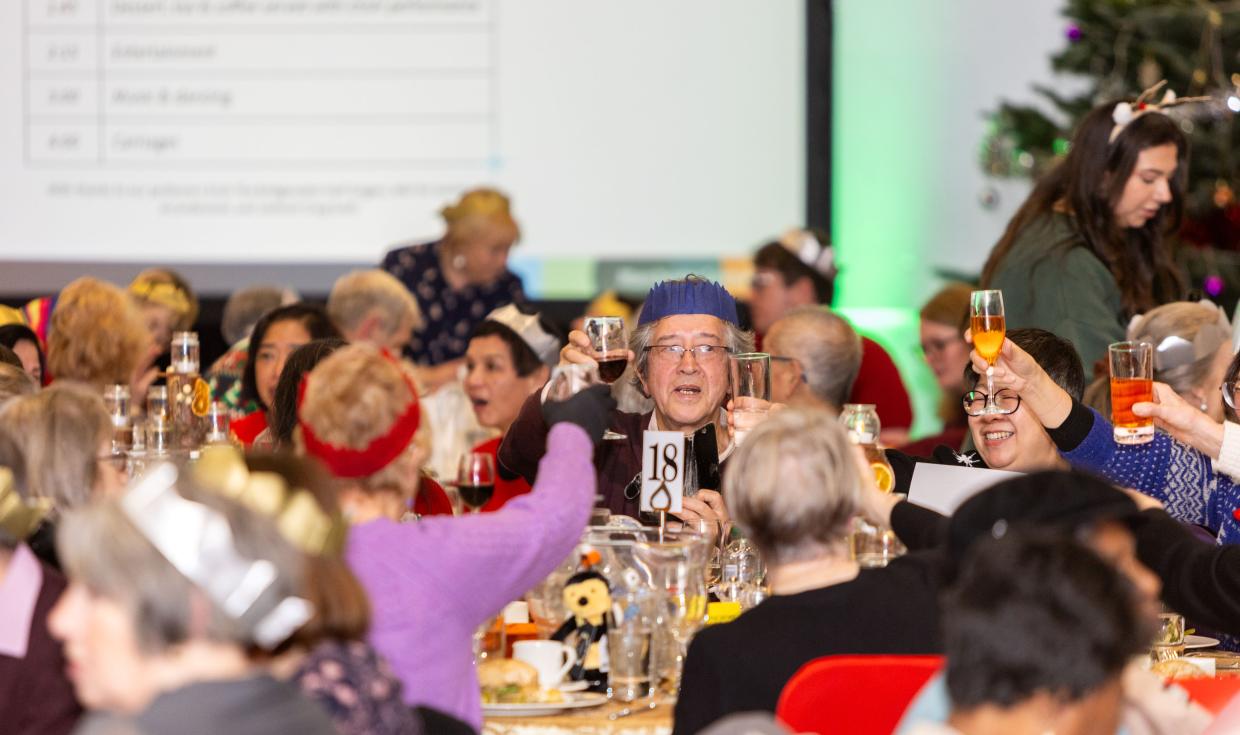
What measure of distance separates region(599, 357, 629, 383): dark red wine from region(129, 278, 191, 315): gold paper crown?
3048mm

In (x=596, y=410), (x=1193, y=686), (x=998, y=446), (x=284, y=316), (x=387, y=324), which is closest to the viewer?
(x=1193, y=686)

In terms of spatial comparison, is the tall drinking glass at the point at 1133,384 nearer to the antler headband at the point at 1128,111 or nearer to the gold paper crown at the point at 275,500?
the antler headband at the point at 1128,111

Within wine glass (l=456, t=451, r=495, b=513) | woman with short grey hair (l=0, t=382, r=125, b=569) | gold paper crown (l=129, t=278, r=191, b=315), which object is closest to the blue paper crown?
wine glass (l=456, t=451, r=495, b=513)

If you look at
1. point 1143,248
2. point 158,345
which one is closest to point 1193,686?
point 1143,248

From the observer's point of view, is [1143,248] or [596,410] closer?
[596,410]

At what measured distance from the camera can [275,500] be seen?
2.16 metres

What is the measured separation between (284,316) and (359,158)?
2.78 m

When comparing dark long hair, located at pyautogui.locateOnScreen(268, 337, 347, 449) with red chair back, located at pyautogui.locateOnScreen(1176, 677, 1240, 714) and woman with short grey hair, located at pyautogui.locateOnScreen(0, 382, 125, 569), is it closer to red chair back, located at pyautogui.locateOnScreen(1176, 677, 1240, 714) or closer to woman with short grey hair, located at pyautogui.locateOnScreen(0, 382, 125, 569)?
woman with short grey hair, located at pyautogui.locateOnScreen(0, 382, 125, 569)

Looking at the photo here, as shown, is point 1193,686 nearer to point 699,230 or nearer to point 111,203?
point 699,230

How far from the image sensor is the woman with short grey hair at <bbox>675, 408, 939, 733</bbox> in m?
Result: 2.62

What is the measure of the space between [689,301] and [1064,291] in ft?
4.39

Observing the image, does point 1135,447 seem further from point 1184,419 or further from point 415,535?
point 415,535

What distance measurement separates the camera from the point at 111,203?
7.96m

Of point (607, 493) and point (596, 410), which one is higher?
point (596, 410)
